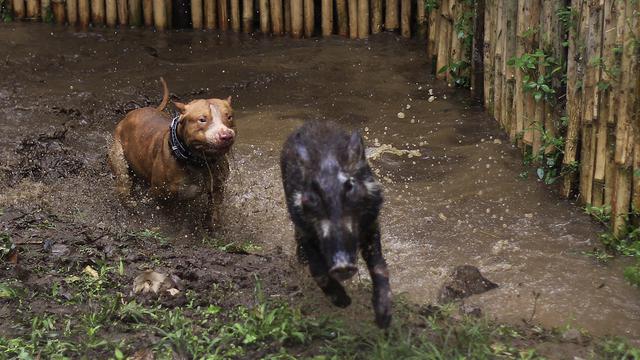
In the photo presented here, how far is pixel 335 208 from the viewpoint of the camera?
15.7 ft

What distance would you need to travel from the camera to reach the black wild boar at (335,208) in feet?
15.5

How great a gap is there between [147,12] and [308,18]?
1982 millimetres

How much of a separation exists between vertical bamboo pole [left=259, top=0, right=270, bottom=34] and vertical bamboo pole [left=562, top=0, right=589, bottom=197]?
4.71m

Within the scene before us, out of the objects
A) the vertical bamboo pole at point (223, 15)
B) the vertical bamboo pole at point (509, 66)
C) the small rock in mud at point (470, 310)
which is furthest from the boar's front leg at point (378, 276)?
the vertical bamboo pole at point (223, 15)

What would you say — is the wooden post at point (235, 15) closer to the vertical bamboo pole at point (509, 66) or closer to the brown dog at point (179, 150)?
the brown dog at point (179, 150)

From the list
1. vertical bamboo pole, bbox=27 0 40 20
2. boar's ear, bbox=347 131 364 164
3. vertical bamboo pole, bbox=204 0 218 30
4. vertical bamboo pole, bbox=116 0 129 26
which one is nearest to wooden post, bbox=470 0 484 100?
vertical bamboo pole, bbox=204 0 218 30

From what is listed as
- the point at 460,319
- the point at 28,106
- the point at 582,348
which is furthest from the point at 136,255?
the point at 28,106

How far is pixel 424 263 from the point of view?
6.58m

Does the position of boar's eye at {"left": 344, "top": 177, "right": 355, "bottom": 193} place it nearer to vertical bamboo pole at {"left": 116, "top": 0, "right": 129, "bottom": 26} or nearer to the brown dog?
the brown dog

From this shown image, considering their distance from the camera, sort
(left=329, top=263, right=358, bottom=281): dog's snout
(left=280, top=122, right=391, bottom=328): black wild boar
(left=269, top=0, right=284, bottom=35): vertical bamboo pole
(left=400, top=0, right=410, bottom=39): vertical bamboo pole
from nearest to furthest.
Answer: (left=329, top=263, right=358, bottom=281): dog's snout
(left=280, top=122, right=391, bottom=328): black wild boar
(left=400, top=0, right=410, bottom=39): vertical bamboo pole
(left=269, top=0, right=284, bottom=35): vertical bamboo pole

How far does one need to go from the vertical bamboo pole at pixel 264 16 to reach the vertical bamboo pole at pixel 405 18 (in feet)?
5.08

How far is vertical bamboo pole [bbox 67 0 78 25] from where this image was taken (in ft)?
36.9

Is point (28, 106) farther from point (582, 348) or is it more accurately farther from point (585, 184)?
point (582, 348)

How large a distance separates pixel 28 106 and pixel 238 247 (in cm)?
362
